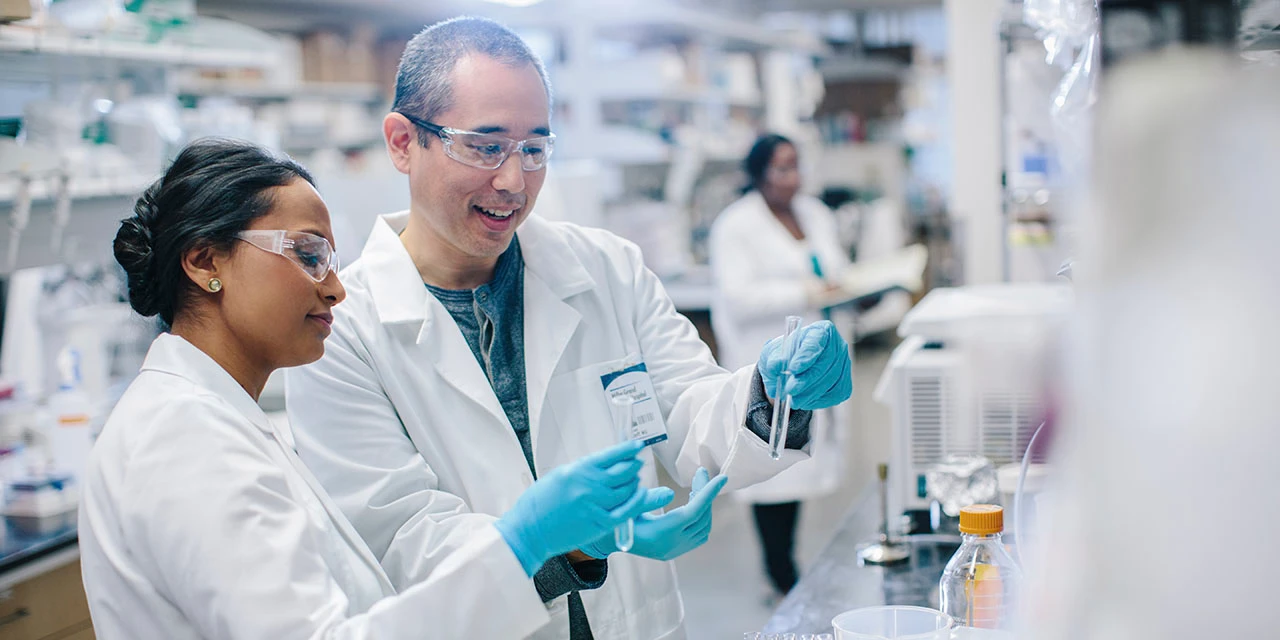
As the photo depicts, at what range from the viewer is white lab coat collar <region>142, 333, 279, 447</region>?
1243 mm

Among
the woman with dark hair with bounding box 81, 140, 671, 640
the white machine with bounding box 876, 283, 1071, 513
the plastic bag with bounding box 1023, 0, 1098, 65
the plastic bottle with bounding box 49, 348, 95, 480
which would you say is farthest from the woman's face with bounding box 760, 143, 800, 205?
the woman with dark hair with bounding box 81, 140, 671, 640

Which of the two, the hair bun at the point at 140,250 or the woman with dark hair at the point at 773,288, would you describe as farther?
the woman with dark hair at the point at 773,288

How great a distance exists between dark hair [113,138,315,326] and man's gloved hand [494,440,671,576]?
480mm

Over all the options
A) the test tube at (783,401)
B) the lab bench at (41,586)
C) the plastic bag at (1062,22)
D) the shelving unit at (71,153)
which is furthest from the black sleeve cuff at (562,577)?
the shelving unit at (71,153)

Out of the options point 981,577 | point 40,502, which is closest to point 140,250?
point 981,577

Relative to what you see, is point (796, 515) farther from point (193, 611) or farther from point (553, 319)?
point (193, 611)

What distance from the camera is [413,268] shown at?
5.65ft

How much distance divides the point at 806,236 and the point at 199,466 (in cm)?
365

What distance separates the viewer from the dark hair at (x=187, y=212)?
1280mm

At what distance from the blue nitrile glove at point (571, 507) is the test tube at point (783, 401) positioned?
372mm

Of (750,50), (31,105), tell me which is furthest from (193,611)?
(750,50)

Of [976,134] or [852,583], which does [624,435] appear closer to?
[852,583]

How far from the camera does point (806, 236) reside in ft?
14.9

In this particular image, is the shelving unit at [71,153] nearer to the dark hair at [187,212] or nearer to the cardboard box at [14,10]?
the cardboard box at [14,10]
